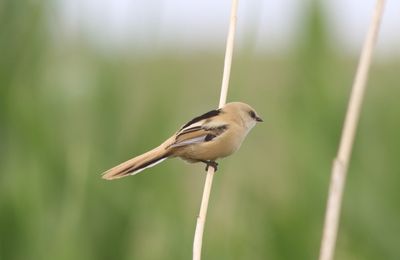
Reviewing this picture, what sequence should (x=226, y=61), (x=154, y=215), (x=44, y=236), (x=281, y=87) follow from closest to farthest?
(x=226, y=61) → (x=44, y=236) → (x=154, y=215) → (x=281, y=87)

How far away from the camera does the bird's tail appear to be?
1166 millimetres

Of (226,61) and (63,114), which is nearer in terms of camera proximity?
(226,61)

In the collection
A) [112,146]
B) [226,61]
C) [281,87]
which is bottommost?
[112,146]

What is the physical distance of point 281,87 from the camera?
2785 mm

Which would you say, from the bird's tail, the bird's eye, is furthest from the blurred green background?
the bird's tail

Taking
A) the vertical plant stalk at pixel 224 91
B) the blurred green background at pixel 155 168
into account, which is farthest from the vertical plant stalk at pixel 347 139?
the blurred green background at pixel 155 168

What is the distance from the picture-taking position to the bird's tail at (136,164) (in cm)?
117

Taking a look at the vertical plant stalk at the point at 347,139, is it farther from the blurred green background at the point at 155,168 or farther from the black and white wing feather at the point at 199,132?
the blurred green background at the point at 155,168

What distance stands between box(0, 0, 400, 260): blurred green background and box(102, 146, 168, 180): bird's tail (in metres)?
0.98

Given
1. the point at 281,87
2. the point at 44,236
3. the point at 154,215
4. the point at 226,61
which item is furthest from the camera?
the point at 281,87

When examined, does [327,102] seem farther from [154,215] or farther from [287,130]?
[154,215]

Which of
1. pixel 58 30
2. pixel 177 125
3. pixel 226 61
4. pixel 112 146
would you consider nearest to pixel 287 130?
pixel 177 125

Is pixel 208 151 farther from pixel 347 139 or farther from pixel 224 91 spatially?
pixel 347 139

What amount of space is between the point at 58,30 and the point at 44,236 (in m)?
0.67
